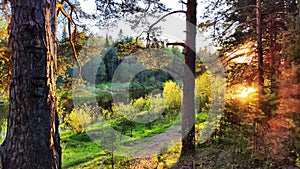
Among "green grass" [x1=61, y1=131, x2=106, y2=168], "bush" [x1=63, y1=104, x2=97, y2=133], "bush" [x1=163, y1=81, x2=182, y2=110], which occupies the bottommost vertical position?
"green grass" [x1=61, y1=131, x2=106, y2=168]

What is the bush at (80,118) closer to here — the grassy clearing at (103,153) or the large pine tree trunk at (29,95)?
the grassy clearing at (103,153)

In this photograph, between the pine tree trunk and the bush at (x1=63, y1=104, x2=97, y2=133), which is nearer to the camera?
the pine tree trunk

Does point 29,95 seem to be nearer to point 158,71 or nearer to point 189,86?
point 189,86

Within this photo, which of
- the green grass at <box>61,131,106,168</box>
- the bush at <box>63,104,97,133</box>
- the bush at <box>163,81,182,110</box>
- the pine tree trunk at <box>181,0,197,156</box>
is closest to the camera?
the pine tree trunk at <box>181,0,197,156</box>

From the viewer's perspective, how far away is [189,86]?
5863 mm

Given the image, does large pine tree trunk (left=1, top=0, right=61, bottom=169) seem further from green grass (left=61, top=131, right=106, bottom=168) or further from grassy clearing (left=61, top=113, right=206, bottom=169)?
green grass (left=61, top=131, right=106, bottom=168)

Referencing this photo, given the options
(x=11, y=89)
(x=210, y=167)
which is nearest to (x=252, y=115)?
(x=210, y=167)

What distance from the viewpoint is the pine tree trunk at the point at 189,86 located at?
18.7 feet

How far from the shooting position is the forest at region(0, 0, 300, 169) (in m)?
2.15

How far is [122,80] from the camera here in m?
16.7

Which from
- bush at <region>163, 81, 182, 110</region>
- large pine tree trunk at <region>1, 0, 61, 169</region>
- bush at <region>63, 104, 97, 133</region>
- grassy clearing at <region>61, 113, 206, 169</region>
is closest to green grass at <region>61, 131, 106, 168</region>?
grassy clearing at <region>61, 113, 206, 169</region>

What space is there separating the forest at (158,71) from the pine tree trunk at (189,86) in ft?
0.08

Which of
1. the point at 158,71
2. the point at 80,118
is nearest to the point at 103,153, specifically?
the point at 80,118

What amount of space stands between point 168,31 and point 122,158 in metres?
3.54
